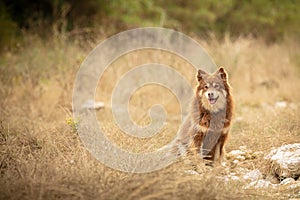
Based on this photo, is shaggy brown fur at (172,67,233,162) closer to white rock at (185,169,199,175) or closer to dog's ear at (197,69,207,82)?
dog's ear at (197,69,207,82)

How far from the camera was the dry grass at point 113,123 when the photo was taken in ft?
13.1

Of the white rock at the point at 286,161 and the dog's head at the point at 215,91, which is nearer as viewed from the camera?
the white rock at the point at 286,161

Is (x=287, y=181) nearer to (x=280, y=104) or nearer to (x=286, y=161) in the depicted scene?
(x=286, y=161)

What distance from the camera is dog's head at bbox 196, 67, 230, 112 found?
5.84m

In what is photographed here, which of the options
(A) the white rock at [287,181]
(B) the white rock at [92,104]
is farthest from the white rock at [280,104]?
(A) the white rock at [287,181]

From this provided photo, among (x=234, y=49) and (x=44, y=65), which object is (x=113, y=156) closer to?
(x=44, y=65)

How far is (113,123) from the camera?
6.37m

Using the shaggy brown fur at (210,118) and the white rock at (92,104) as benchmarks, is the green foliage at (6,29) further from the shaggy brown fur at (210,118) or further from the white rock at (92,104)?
the shaggy brown fur at (210,118)

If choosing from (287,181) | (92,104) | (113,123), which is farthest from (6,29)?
(287,181)

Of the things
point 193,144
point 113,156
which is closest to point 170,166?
point 113,156

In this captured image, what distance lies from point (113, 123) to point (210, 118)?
1.37m

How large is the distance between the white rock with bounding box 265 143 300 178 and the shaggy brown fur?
654 mm

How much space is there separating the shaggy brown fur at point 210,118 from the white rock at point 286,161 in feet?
2.15

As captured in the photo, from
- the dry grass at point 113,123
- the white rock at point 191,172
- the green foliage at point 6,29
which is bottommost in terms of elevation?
the white rock at point 191,172
